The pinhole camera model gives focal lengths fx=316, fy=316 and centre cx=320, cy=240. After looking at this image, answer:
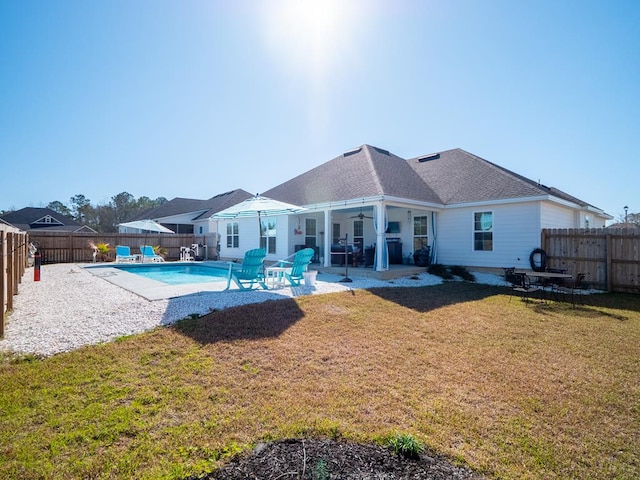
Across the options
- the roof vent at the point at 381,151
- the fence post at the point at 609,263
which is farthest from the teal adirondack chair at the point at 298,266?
the roof vent at the point at 381,151

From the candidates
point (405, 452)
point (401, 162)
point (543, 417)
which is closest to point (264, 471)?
point (405, 452)

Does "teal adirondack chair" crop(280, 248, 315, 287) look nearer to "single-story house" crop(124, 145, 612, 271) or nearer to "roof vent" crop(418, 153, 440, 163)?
"single-story house" crop(124, 145, 612, 271)

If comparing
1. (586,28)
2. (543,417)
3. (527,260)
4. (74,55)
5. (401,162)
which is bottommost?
(543,417)

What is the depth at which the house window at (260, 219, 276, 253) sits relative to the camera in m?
15.9

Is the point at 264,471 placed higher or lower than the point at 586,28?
lower

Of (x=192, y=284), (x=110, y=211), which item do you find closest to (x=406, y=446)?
(x=192, y=284)

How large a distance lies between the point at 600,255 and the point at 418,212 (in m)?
6.72

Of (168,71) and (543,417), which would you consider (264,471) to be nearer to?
(543,417)

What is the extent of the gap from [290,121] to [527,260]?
11139 millimetres

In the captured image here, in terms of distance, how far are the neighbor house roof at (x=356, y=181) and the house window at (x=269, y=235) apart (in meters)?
1.59

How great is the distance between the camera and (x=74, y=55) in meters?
9.45

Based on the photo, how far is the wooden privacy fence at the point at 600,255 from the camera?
1021 cm

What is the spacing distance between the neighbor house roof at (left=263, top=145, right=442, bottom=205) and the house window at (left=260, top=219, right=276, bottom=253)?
1.59 m

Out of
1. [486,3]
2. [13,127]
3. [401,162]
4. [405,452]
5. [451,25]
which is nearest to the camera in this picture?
[405,452]
